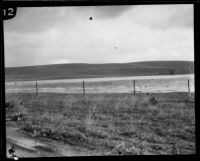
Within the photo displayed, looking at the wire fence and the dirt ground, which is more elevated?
the wire fence

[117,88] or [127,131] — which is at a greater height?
[117,88]

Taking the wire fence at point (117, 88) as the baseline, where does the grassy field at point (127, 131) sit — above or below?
below

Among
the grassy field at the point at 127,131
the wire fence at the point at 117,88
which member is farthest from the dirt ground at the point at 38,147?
the wire fence at the point at 117,88

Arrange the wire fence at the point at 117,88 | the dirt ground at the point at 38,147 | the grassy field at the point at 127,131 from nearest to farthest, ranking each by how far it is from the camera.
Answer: the dirt ground at the point at 38,147 < the grassy field at the point at 127,131 < the wire fence at the point at 117,88

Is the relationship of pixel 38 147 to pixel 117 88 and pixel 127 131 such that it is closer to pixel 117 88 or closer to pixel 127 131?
pixel 127 131

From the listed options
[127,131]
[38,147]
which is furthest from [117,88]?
[38,147]

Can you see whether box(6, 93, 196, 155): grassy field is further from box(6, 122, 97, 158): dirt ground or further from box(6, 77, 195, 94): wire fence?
box(6, 77, 195, 94): wire fence

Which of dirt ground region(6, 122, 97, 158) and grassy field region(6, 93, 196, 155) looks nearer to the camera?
dirt ground region(6, 122, 97, 158)

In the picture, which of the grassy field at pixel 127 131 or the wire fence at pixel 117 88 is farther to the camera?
the wire fence at pixel 117 88

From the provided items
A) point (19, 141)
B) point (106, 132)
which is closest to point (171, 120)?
point (106, 132)

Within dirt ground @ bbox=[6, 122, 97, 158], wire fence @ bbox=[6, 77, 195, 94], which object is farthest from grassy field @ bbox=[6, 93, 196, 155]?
wire fence @ bbox=[6, 77, 195, 94]

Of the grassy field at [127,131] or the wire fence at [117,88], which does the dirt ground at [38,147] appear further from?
the wire fence at [117,88]

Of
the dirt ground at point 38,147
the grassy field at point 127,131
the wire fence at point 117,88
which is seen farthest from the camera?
the wire fence at point 117,88
